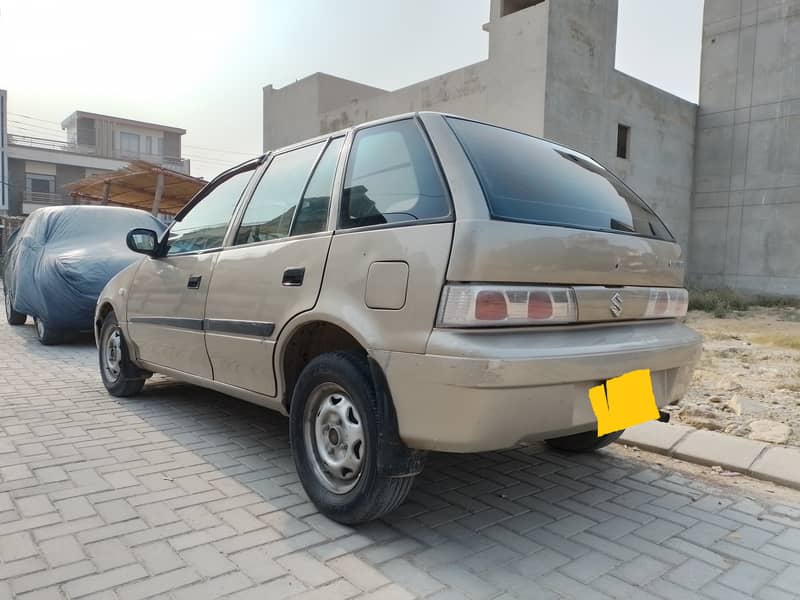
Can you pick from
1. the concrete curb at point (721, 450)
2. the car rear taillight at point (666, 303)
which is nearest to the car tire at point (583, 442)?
the concrete curb at point (721, 450)

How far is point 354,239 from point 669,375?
166 centimetres

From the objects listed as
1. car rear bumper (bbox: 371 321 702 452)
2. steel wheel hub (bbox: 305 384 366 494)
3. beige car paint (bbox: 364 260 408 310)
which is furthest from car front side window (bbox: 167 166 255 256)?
car rear bumper (bbox: 371 321 702 452)

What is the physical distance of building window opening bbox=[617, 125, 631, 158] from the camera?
16.7 m

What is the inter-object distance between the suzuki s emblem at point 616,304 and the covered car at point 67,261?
6.90 m

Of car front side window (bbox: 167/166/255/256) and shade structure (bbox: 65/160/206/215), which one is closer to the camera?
car front side window (bbox: 167/166/255/256)

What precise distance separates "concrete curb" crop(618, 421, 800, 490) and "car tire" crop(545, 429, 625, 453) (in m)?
0.36

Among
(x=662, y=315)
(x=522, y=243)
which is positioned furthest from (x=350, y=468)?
(x=662, y=315)

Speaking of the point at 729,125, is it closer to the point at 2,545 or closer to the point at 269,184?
the point at 269,184

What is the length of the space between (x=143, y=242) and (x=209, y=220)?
73 centimetres

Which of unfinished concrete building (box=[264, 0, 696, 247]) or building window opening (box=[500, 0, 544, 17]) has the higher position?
building window opening (box=[500, 0, 544, 17])

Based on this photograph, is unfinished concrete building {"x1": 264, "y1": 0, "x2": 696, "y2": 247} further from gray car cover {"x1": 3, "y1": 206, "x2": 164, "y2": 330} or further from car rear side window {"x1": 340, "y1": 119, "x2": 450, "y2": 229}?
car rear side window {"x1": 340, "y1": 119, "x2": 450, "y2": 229}

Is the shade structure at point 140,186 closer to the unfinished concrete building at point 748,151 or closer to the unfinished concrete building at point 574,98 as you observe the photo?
the unfinished concrete building at point 574,98

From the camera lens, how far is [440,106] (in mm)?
16906

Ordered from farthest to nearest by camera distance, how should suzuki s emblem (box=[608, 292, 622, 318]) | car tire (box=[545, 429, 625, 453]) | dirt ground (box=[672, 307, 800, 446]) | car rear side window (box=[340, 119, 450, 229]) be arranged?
dirt ground (box=[672, 307, 800, 446]) < car tire (box=[545, 429, 625, 453]) < suzuki s emblem (box=[608, 292, 622, 318]) < car rear side window (box=[340, 119, 450, 229])
